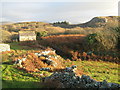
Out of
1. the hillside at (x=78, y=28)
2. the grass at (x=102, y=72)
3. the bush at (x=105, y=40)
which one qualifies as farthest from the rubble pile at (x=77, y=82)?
the hillside at (x=78, y=28)

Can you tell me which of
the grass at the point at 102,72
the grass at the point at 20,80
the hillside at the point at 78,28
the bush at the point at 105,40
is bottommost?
the grass at the point at 102,72

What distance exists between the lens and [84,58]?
19062mm

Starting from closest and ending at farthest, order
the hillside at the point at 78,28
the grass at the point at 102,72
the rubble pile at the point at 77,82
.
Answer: the rubble pile at the point at 77,82 → the grass at the point at 102,72 → the hillside at the point at 78,28

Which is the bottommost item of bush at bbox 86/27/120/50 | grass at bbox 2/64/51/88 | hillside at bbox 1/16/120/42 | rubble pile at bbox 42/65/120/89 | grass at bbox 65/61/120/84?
grass at bbox 65/61/120/84

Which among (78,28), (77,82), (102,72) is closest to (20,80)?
(77,82)

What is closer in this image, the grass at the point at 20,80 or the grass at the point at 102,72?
the grass at the point at 20,80

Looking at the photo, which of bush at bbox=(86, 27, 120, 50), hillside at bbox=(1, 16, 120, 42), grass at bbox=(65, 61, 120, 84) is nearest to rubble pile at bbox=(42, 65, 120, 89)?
grass at bbox=(65, 61, 120, 84)

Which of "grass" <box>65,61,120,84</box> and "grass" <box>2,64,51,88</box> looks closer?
"grass" <box>2,64,51,88</box>

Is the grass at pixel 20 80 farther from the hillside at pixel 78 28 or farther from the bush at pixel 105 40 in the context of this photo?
the hillside at pixel 78 28

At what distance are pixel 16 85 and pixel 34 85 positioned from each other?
3.54 ft

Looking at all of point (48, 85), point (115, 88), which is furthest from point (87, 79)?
point (48, 85)

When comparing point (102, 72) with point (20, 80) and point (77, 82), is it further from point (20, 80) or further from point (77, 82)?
point (20, 80)

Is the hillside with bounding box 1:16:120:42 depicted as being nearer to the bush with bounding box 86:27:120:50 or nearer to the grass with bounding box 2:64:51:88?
the bush with bounding box 86:27:120:50

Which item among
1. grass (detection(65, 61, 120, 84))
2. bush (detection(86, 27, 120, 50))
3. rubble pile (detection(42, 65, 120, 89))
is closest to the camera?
rubble pile (detection(42, 65, 120, 89))
